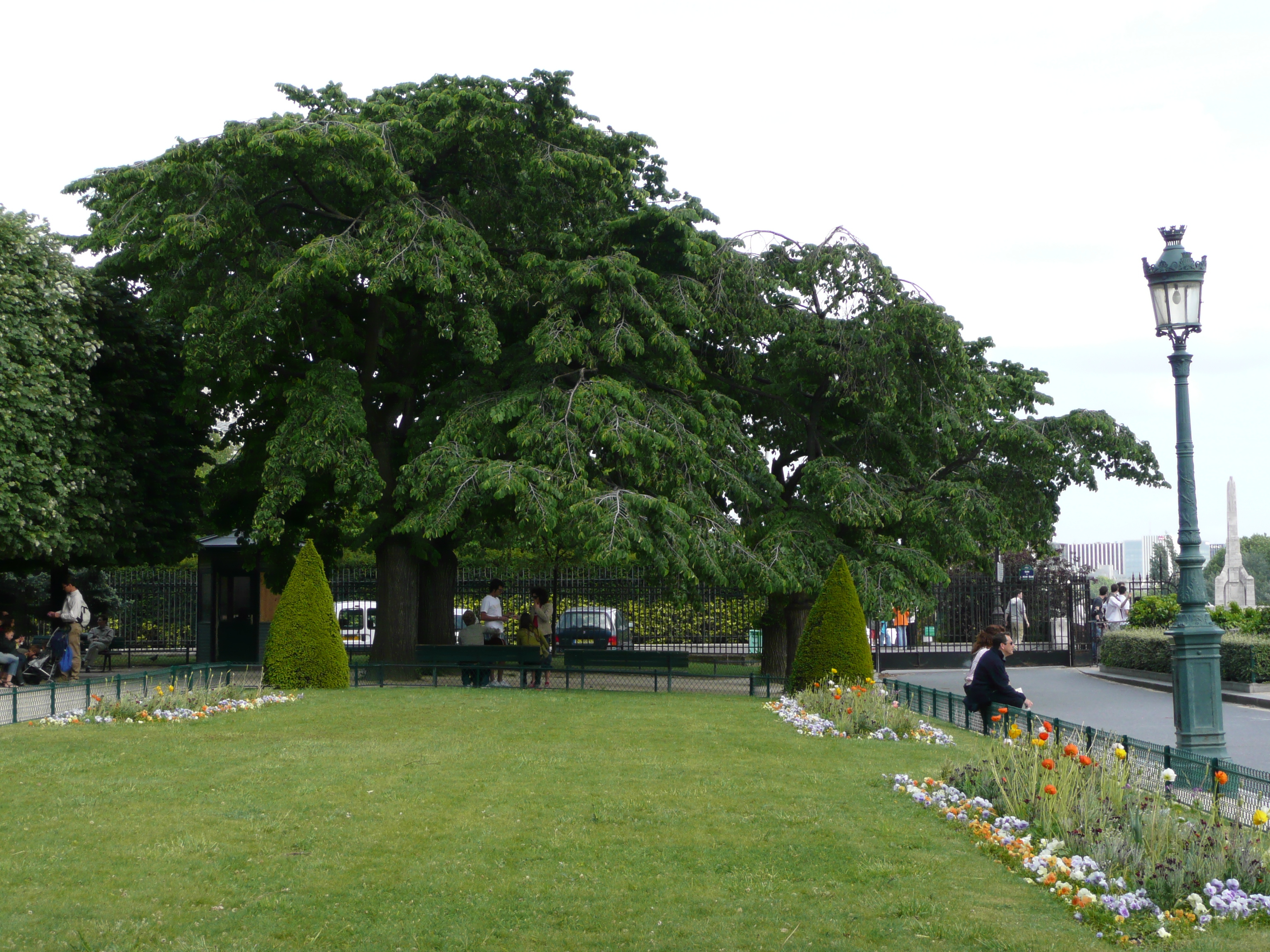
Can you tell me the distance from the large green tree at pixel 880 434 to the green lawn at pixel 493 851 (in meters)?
8.10

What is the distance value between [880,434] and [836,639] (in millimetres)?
6012

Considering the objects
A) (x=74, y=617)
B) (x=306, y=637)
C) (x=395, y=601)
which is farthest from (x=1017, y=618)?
(x=74, y=617)

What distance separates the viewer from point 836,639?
56.6 ft

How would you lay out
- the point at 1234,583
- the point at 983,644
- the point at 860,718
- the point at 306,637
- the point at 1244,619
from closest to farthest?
the point at 983,644 → the point at 860,718 → the point at 306,637 → the point at 1244,619 → the point at 1234,583

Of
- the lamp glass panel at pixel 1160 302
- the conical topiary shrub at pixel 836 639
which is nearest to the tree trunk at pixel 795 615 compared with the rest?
the conical topiary shrub at pixel 836 639

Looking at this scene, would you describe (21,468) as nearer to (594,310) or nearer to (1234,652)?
(594,310)

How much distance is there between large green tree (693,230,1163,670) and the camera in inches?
793

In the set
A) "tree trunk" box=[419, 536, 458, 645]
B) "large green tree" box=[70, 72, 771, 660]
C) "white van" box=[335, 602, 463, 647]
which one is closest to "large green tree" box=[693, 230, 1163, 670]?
"large green tree" box=[70, 72, 771, 660]

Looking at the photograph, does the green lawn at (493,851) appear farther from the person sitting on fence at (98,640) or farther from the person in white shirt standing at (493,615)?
the person sitting on fence at (98,640)

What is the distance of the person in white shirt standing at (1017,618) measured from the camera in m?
29.5

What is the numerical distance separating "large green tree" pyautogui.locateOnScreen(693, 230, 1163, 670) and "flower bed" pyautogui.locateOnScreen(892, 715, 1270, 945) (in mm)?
10943

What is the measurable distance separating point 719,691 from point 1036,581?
13.7 meters

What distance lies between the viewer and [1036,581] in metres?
30.7

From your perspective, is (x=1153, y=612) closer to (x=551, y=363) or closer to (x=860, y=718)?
(x=551, y=363)
